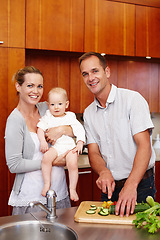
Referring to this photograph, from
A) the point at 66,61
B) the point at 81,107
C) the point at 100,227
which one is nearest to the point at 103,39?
the point at 66,61

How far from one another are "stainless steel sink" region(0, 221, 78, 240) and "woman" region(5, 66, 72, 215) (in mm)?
458

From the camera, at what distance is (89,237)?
130cm

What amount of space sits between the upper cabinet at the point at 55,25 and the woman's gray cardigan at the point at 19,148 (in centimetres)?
143

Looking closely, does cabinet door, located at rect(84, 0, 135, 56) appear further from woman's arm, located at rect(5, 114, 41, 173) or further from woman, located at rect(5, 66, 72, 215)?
woman's arm, located at rect(5, 114, 41, 173)

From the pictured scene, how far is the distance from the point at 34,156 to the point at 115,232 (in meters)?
0.87

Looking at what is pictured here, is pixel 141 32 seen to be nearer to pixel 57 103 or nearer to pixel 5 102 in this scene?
pixel 5 102

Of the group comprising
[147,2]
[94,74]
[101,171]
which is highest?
[147,2]

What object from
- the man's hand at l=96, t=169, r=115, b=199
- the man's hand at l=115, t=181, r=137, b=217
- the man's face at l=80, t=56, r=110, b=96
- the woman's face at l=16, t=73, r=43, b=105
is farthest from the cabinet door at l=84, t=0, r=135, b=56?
the man's hand at l=115, t=181, r=137, b=217

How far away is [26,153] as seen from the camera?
6.52 feet

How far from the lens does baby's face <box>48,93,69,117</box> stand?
2.09m

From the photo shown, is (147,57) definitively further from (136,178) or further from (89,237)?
(89,237)

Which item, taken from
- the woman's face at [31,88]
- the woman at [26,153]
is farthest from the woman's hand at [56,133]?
the woman's face at [31,88]

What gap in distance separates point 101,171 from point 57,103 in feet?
1.91

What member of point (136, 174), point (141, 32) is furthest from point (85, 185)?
point (141, 32)
